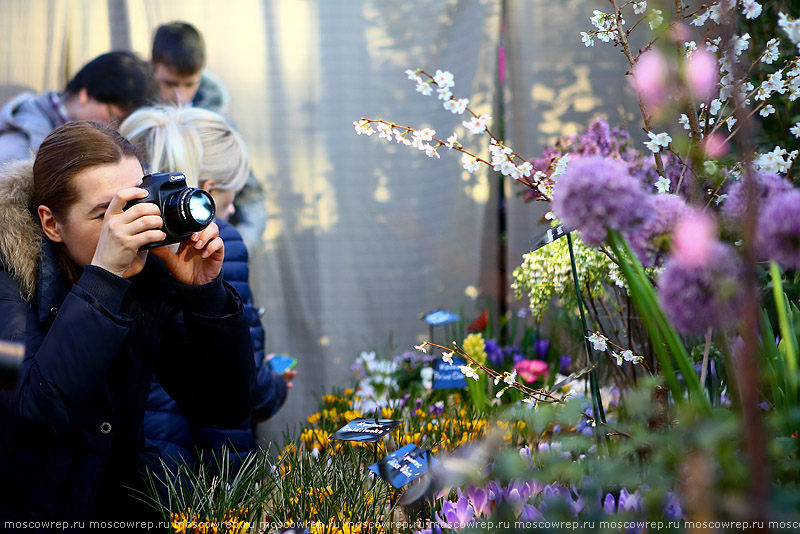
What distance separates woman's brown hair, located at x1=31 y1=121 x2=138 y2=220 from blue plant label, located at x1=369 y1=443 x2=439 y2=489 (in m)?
0.65

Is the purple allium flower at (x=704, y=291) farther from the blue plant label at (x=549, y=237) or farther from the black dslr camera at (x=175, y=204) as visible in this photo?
the black dslr camera at (x=175, y=204)

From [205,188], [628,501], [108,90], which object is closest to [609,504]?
[628,501]

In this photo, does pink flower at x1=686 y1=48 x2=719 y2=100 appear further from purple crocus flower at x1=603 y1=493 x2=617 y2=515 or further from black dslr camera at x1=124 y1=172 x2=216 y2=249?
black dslr camera at x1=124 y1=172 x2=216 y2=249

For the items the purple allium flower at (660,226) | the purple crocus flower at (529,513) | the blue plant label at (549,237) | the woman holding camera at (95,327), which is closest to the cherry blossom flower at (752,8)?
the blue plant label at (549,237)

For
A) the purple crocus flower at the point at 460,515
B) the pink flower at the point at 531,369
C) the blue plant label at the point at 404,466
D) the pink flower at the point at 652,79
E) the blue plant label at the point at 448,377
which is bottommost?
the purple crocus flower at the point at 460,515

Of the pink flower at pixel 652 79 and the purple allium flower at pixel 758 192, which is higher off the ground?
the pink flower at pixel 652 79

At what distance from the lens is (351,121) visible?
3014 mm

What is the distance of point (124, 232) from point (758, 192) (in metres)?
0.83

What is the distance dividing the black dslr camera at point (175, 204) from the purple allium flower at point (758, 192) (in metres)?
0.75

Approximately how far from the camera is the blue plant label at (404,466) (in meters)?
0.89

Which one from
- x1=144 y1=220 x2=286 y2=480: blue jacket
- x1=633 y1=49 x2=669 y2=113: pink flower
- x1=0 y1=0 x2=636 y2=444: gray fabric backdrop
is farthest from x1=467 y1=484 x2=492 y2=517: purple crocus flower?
x1=0 y1=0 x2=636 y2=444: gray fabric backdrop

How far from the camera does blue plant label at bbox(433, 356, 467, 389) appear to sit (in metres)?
1.51

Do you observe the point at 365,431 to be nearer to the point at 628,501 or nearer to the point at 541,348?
the point at 628,501

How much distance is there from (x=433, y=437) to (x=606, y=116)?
6.19ft
